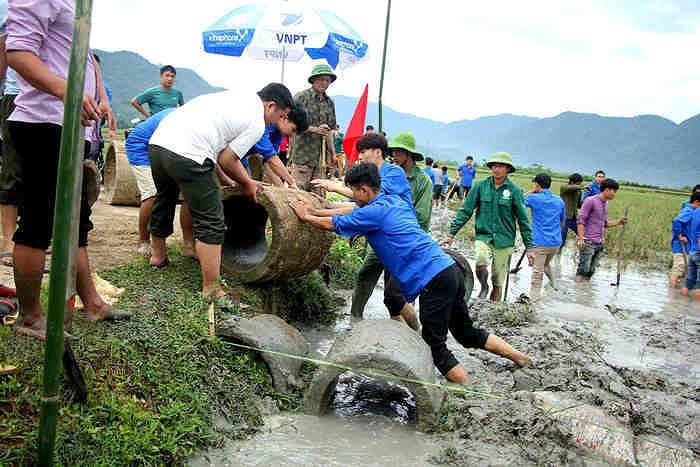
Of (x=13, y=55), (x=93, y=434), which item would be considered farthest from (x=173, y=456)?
(x=13, y=55)

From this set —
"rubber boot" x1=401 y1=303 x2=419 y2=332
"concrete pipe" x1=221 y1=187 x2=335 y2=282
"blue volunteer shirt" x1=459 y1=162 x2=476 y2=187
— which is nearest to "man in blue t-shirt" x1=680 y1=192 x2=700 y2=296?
"rubber boot" x1=401 y1=303 x2=419 y2=332

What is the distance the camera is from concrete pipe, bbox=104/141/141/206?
8336mm

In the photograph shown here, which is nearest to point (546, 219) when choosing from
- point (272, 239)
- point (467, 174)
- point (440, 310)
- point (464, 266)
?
point (464, 266)

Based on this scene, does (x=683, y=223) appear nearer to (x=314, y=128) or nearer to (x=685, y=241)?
(x=685, y=241)

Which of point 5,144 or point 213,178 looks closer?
point 5,144

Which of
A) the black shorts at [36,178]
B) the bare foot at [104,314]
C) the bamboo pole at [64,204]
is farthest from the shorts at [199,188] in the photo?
the bamboo pole at [64,204]

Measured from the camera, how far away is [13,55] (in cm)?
281

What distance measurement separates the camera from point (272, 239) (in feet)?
16.1

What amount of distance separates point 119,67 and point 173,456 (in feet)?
699

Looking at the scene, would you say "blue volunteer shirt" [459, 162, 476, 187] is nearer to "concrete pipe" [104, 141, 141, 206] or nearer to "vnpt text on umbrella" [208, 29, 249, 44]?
"vnpt text on umbrella" [208, 29, 249, 44]

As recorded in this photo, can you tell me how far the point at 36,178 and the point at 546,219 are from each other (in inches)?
281

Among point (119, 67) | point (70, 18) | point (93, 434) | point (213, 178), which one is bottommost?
point (93, 434)

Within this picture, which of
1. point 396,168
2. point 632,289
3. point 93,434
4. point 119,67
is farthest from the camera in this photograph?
point 119,67

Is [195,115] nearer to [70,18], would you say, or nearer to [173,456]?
[70,18]
